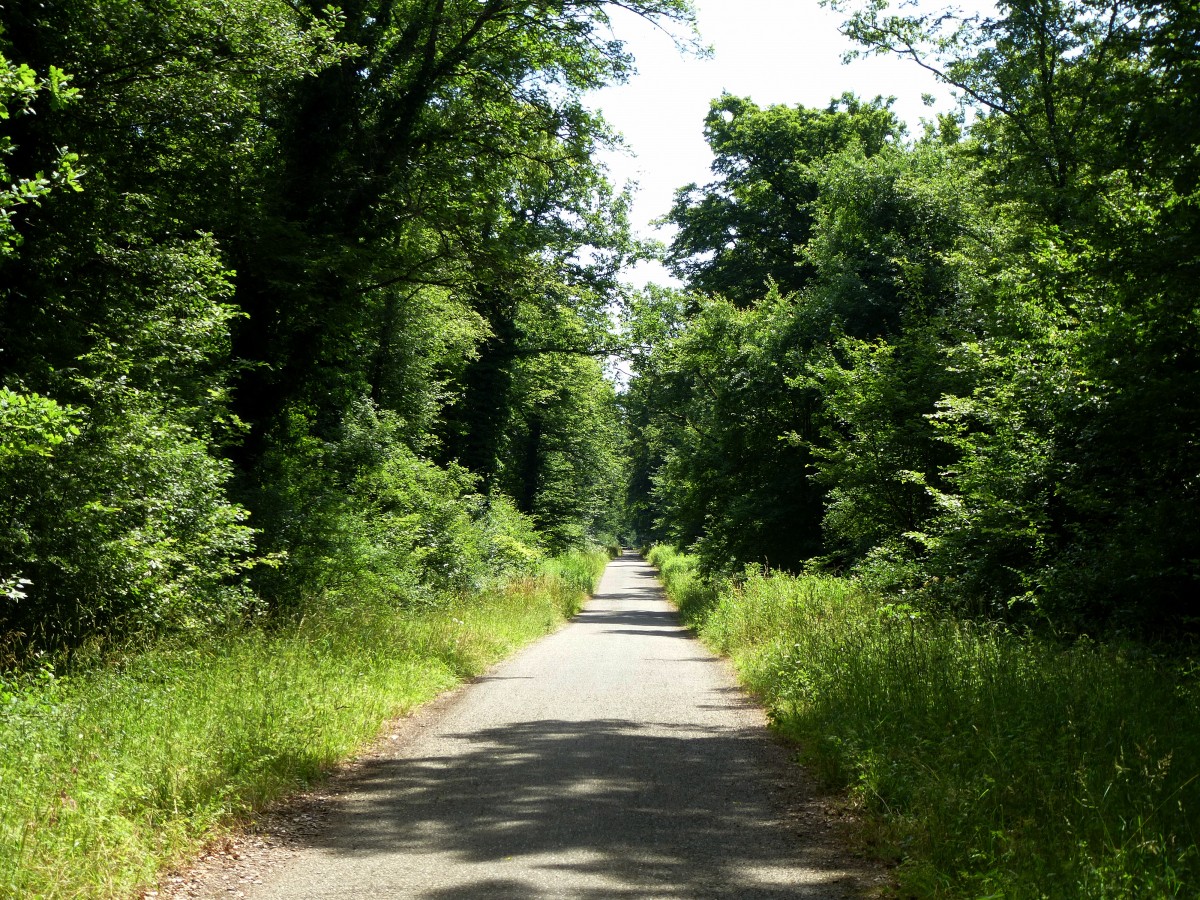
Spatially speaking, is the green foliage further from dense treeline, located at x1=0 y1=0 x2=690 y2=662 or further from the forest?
dense treeline, located at x1=0 y1=0 x2=690 y2=662

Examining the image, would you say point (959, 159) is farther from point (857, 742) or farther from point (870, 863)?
point (870, 863)

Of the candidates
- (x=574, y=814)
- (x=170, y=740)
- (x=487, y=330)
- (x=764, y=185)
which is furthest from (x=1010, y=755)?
(x=764, y=185)

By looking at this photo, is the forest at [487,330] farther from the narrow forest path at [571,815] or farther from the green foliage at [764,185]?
the green foliage at [764,185]

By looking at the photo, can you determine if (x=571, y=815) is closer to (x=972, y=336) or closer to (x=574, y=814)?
(x=574, y=814)

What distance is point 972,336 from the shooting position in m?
16.5

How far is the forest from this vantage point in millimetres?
9305

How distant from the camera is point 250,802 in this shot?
6402 mm

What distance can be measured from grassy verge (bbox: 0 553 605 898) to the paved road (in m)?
0.61

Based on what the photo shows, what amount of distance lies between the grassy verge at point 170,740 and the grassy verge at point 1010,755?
4.19 metres

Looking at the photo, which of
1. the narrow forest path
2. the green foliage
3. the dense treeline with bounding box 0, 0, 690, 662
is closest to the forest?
the dense treeline with bounding box 0, 0, 690, 662

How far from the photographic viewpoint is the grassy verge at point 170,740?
491cm

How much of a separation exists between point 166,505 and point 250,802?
4884mm

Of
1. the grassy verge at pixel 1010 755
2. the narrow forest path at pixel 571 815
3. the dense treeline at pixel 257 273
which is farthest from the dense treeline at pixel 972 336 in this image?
the dense treeline at pixel 257 273

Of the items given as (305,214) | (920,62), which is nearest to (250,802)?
(305,214)
